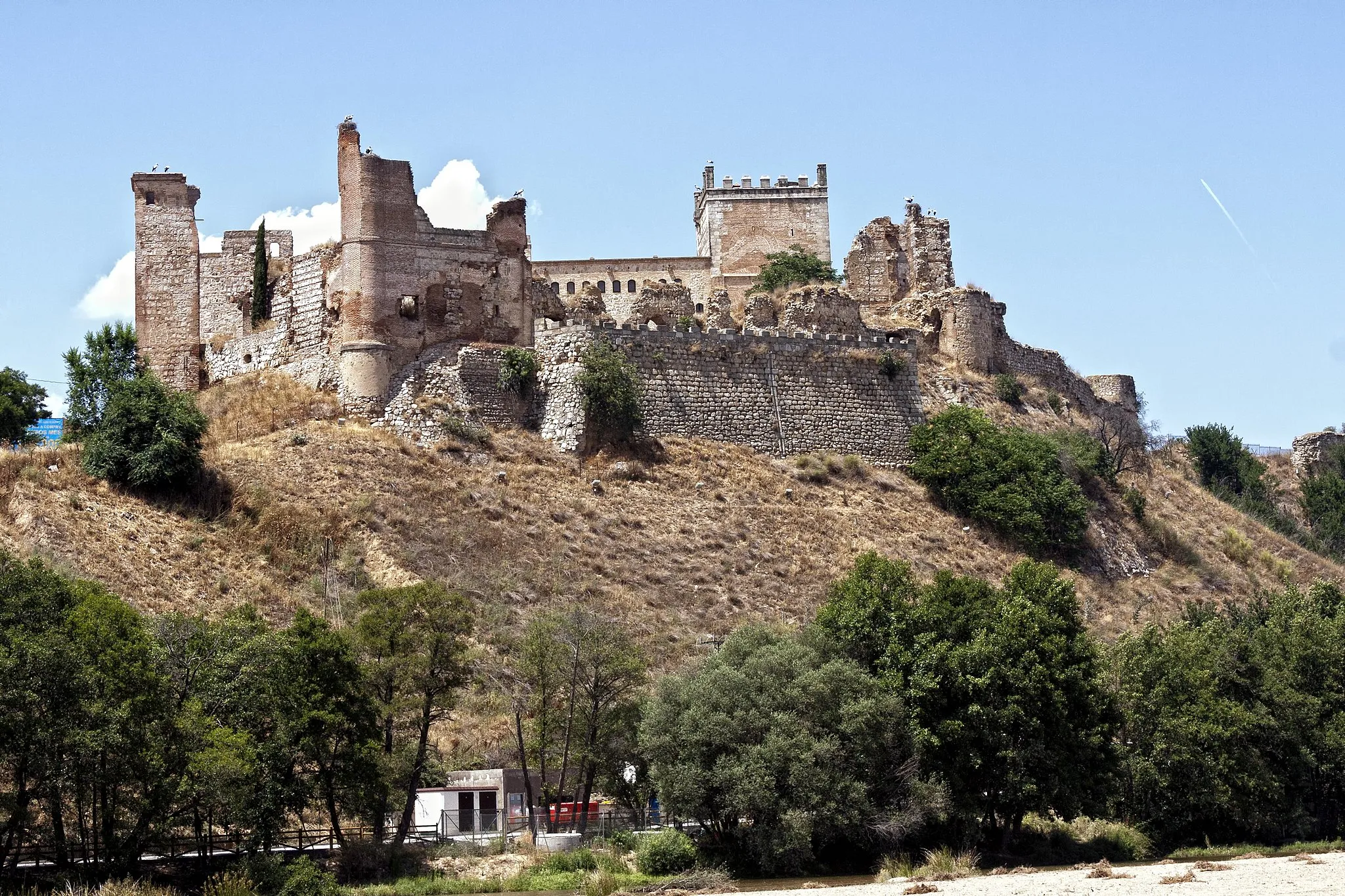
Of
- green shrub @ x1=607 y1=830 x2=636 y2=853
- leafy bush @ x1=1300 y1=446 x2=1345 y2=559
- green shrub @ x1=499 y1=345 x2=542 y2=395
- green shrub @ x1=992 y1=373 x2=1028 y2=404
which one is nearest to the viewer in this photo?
green shrub @ x1=607 y1=830 x2=636 y2=853

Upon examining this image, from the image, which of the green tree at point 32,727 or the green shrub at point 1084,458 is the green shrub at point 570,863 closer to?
the green tree at point 32,727

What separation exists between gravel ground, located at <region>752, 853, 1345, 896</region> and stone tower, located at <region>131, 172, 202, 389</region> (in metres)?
27.3

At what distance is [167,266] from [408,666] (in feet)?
73.1

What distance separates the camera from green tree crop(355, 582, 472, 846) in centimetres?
3503

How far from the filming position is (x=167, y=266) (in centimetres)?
5325

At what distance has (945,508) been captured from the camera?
51781 mm

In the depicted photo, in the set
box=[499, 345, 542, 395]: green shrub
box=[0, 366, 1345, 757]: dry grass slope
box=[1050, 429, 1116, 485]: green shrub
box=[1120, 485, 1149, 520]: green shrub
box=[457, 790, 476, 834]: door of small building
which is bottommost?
box=[457, 790, 476, 834]: door of small building

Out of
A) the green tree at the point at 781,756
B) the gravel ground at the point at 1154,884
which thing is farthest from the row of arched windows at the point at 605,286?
the gravel ground at the point at 1154,884

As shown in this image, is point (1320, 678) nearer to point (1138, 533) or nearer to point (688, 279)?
point (1138, 533)

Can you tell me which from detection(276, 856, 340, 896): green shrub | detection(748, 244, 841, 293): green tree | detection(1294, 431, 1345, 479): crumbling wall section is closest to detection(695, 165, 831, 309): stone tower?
detection(748, 244, 841, 293): green tree

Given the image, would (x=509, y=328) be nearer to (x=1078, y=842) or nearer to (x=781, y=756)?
(x=781, y=756)

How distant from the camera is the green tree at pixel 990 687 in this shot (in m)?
36.9

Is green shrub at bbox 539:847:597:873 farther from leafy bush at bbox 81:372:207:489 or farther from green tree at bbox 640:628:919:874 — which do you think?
leafy bush at bbox 81:372:207:489

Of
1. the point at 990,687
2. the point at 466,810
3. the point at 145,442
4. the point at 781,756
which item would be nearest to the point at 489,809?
the point at 466,810
